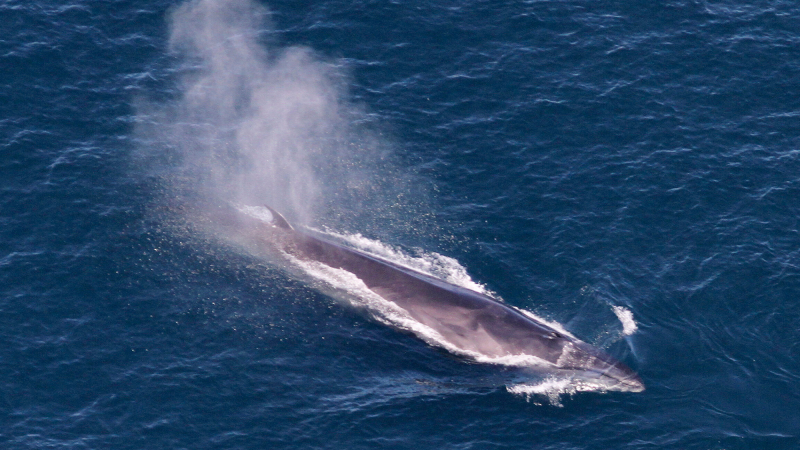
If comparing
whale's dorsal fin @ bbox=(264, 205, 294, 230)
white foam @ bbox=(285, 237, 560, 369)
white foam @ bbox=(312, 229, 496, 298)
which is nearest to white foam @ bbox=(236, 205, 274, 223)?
whale's dorsal fin @ bbox=(264, 205, 294, 230)

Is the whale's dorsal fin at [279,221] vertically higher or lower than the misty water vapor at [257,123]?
lower

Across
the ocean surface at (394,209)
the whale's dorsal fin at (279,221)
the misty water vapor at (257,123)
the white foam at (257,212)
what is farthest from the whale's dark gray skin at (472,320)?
the misty water vapor at (257,123)

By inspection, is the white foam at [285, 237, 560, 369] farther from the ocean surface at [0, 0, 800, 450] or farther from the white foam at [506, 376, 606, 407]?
the white foam at [506, 376, 606, 407]

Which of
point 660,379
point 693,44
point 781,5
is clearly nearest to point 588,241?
point 660,379

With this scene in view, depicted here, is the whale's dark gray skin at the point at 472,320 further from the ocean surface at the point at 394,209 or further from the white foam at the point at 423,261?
the ocean surface at the point at 394,209

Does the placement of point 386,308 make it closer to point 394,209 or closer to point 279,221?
point 394,209

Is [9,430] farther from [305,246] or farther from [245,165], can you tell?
[245,165]

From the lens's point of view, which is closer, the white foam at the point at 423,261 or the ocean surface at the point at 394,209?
the ocean surface at the point at 394,209

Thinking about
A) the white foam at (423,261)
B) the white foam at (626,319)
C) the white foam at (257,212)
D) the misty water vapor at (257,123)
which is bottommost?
the white foam at (626,319)
